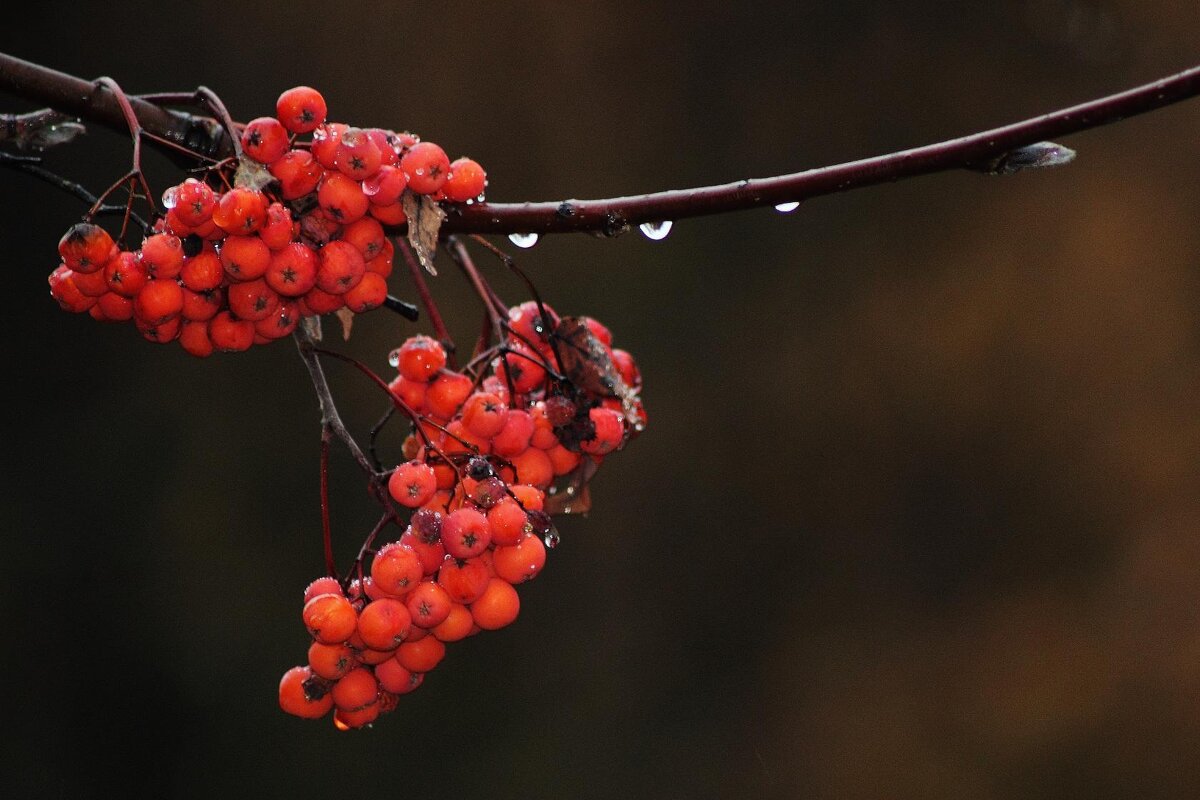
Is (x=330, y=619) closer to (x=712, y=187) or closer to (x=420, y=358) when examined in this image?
(x=420, y=358)

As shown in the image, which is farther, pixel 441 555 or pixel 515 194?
pixel 515 194

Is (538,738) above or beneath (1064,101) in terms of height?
beneath

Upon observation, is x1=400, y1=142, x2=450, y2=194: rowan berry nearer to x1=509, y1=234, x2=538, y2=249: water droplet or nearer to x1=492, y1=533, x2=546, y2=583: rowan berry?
x1=509, y1=234, x2=538, y2=249: water droplet

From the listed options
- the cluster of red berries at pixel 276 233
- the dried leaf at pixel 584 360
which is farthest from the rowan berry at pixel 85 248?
the dried leaf at pixel 584 360

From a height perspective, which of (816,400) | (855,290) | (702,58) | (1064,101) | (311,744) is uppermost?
(702,58)

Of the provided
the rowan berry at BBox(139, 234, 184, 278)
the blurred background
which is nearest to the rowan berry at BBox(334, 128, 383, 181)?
the rowan berry at BBox(139, 234, 184, 278)

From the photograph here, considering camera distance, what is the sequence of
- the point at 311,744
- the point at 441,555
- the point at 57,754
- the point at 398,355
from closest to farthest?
1. the point at 441,555
2. the point at 398,355
3. the point at 57,754
4. the point at 311,744

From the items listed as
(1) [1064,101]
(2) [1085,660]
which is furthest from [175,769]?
(1) [1064,101]

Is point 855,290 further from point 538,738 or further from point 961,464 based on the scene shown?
point 538,738
